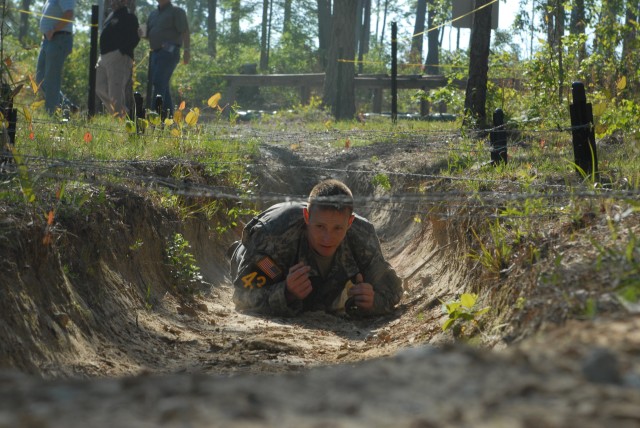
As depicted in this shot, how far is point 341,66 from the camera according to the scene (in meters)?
23.2

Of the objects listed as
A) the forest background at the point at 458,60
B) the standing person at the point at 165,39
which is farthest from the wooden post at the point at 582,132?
the standing person at the point at 165,39

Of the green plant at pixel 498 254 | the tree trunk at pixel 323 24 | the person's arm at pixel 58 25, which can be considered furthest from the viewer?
the tree trunk at pixel 323 24

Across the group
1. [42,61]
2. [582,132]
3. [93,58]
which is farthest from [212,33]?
[582,132]

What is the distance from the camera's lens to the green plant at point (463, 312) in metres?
5.38

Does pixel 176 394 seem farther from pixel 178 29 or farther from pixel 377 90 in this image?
pixel 377 90

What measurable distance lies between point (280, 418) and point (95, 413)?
43 cm

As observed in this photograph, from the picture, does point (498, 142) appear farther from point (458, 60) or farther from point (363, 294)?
point (458, 60)

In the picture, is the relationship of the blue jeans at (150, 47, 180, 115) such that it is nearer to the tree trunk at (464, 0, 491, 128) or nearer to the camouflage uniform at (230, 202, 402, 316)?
the tree trunk at (464, 0, 491, 128)

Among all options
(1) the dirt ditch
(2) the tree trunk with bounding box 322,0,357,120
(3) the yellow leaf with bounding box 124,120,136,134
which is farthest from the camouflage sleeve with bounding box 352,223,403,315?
(2) the tree trunk with bounding box 322,0,357,120

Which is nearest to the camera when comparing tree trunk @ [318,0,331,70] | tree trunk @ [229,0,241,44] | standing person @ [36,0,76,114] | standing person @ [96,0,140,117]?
standing person @ [36,0,76,114]

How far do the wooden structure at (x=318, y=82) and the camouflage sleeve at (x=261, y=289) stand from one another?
48.8 ft

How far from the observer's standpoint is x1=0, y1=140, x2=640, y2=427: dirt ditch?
2275 millimetres

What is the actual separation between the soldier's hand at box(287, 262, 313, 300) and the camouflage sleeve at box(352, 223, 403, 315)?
22.5 inches

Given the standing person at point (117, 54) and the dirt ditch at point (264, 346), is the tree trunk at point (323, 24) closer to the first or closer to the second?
the standing person at point (117, 54)
